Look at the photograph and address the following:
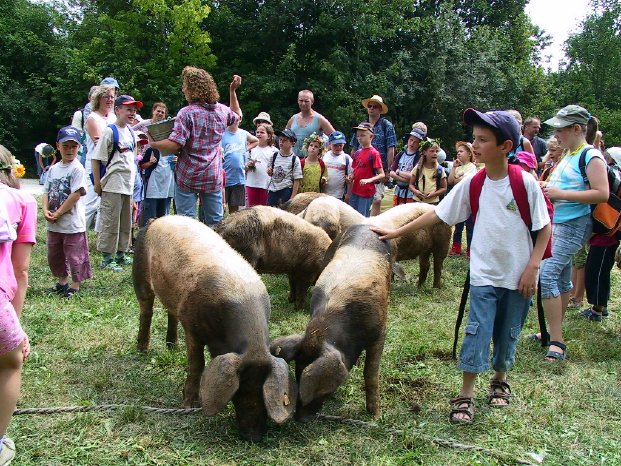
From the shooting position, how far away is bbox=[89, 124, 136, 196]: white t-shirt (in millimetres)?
7668

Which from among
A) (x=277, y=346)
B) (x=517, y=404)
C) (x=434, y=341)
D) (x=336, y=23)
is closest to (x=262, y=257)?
(x=434, y=341)

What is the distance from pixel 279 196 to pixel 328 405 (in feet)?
18.4

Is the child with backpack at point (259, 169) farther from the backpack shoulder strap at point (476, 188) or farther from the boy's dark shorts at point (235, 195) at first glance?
the backpack shoulder strap at point (476, 188)

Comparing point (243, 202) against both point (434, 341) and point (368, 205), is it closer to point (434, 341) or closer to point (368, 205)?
point (368, 205)

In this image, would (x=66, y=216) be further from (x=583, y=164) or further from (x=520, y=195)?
(x=583, y=164)

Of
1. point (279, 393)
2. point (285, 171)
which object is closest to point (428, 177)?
point (285, 171)

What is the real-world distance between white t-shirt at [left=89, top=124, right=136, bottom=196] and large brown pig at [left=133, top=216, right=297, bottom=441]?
273 cm

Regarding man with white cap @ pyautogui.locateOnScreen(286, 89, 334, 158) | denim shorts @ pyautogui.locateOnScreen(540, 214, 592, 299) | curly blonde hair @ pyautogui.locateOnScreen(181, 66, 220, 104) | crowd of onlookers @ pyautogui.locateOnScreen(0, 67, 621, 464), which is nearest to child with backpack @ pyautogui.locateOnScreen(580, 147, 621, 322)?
crowd of onlookers @ pyautogui.locateOnScreen(0, 67, 621, 464)

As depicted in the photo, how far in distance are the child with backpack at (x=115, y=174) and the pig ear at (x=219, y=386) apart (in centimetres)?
484

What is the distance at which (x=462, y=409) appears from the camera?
419cm

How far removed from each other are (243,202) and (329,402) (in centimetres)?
555

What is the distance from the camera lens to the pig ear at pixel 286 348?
13.2 feet

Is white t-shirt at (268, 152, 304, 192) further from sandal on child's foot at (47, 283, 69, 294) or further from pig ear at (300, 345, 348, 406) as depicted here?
pig ear at (300, 345, 348, 406)

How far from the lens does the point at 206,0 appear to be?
104 feet
